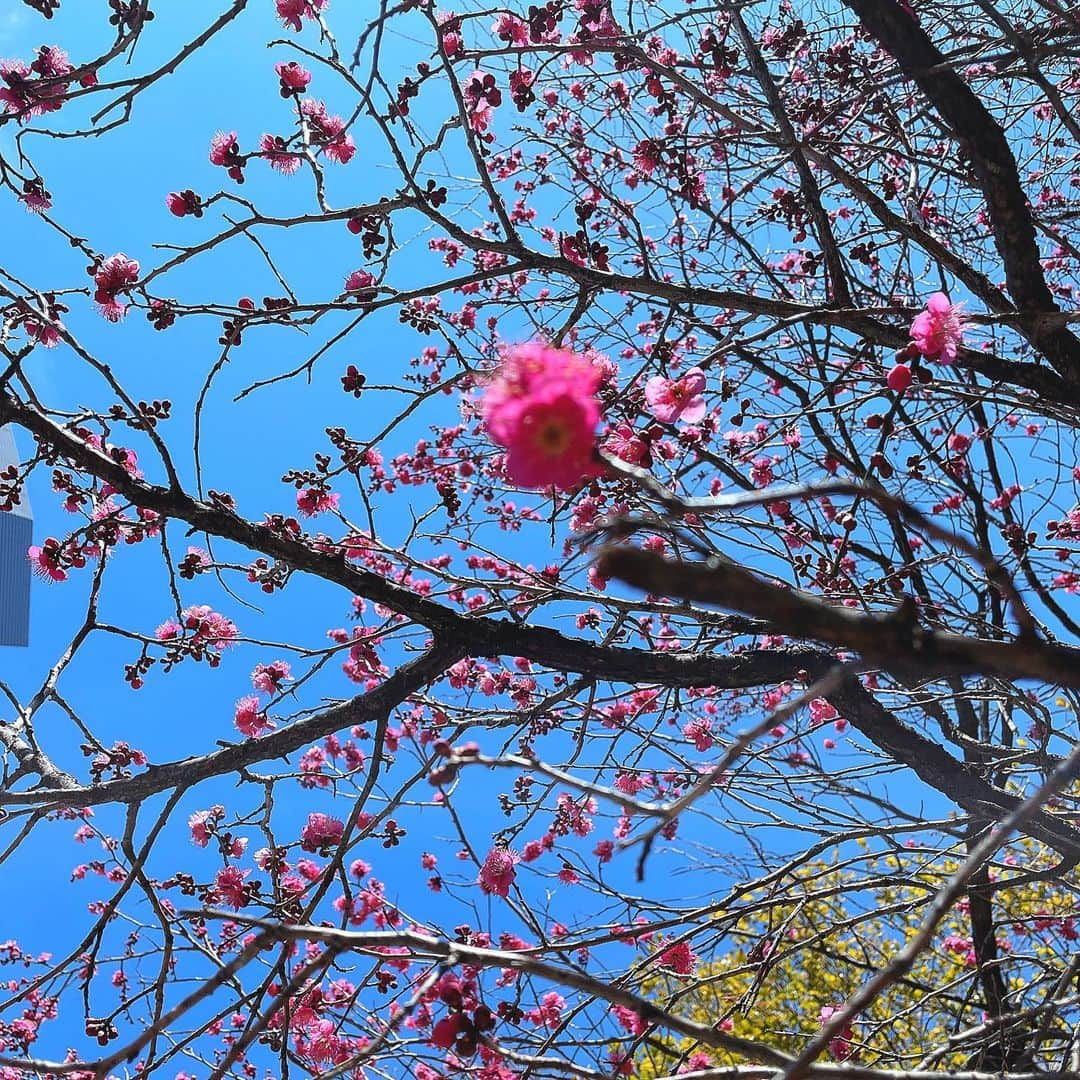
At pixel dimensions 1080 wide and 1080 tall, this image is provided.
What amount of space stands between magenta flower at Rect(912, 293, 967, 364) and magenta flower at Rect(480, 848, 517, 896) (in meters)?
2.22

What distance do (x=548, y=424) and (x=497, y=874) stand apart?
2.42 metres

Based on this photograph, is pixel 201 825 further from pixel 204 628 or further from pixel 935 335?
pixel 935 335

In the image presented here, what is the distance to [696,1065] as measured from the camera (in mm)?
4219

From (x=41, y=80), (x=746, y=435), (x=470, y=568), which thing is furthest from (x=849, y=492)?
(x=470, y=568)

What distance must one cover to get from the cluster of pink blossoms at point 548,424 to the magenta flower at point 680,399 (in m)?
1.16

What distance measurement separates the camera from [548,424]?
111 cm

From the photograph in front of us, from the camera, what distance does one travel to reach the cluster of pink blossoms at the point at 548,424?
3.61 feet

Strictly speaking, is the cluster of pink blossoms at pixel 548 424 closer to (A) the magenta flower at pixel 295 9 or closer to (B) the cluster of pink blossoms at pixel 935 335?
(B) the cluster of pink blossoms at pixel 935 335

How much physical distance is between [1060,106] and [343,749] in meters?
4.75

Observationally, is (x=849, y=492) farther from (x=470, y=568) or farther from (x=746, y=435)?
(x=470, y=568)

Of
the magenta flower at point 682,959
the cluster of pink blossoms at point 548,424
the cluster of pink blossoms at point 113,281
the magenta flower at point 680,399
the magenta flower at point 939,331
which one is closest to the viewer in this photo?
the cluster of pink blossoms at point 548,424

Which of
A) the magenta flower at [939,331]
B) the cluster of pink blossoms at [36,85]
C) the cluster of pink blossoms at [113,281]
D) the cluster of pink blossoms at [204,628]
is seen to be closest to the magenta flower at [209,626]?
the cluster of pink blossoms at [204,628]

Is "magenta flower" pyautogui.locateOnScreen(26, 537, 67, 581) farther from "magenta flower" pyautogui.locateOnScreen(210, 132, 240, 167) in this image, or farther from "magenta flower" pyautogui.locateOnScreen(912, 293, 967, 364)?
"magenta flower" pyautogui.locateOnScreen(912, 293, 967, 364)

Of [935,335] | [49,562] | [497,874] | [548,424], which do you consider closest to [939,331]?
[935,335]
